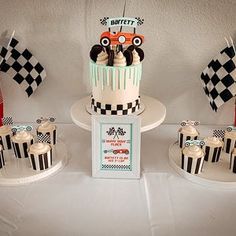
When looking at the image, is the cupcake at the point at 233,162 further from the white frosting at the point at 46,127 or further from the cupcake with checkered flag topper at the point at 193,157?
the white frosting at the point at 46,127

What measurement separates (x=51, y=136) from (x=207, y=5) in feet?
2.29

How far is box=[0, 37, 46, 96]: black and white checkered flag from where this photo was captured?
1217 millimetres

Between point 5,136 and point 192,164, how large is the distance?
62 cm

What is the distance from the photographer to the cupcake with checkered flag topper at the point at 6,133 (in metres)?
1.12

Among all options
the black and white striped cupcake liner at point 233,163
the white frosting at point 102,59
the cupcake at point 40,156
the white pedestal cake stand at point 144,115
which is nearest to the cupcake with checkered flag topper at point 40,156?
the cupcake at point 40,156

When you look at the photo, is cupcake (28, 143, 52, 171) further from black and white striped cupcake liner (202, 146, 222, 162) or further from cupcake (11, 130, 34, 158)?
black and white striped cupcake liner (202, 146, 222, 162)

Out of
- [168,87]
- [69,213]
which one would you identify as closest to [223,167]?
[168,87]

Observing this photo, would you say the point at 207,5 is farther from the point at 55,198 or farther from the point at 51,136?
the point at 55,198

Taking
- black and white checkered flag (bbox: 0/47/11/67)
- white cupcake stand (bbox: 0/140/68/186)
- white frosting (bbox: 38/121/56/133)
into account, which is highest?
black and white checkered flag (bbox: 0/47/11/67)

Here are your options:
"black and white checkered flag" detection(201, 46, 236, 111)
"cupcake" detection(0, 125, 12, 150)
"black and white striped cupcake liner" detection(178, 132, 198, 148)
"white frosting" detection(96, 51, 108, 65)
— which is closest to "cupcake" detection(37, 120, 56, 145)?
"cupcake" detection(0, 125, 12, 150)

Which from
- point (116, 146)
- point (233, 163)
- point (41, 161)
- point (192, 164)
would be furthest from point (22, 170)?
point (233, 163)

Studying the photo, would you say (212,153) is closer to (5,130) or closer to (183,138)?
(183,138)

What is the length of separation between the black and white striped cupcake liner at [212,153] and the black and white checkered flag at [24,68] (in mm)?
653

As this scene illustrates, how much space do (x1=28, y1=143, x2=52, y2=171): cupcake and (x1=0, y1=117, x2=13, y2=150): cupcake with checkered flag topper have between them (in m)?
0.16
